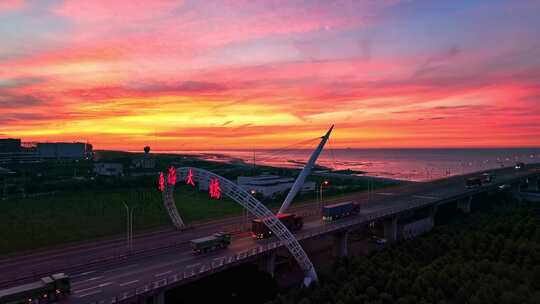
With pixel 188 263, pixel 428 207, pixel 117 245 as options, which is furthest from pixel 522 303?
pixel 428 207

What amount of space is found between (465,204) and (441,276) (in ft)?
283

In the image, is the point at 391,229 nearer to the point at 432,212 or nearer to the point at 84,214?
the point at 432,212

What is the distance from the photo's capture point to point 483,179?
13862cm

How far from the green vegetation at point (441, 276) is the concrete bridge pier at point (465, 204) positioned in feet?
175

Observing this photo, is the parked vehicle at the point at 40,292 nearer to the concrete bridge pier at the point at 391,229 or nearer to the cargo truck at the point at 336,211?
the cargo truck at the point at 336,211

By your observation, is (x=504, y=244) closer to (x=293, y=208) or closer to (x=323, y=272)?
(x=323, y=272)

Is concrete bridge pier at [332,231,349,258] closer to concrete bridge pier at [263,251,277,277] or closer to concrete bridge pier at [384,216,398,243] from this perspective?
concrete bridge pier at [384,216,398,243]

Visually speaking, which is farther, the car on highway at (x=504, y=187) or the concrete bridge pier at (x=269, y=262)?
the car on highway at (x=504, y=187)

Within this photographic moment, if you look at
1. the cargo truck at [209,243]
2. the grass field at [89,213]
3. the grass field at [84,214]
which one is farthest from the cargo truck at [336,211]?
the grass field at [84,214]

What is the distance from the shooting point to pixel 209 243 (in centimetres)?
5472

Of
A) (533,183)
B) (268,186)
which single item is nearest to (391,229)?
(268,186)

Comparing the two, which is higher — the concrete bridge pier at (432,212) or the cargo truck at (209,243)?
the cargo truck at (209,243)

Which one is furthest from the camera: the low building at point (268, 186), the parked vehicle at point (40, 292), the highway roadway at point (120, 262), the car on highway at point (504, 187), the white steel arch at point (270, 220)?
the car on highway at point (504, 187)

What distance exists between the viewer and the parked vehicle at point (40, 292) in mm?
35125
